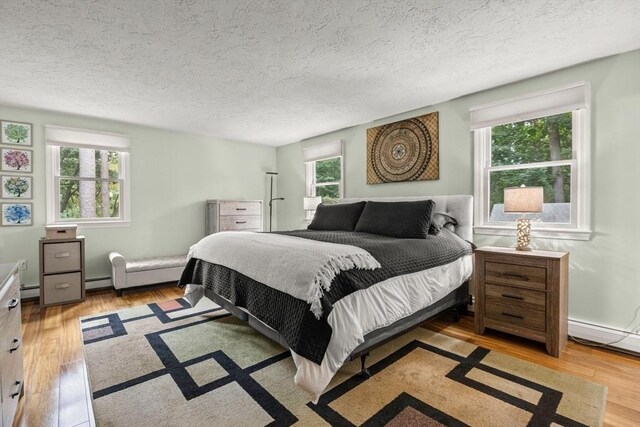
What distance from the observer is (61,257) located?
344 centimetres

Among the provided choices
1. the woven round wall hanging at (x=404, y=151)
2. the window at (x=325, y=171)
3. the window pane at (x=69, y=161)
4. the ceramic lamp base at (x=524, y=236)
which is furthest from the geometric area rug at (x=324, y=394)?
the window at (x=325, y=171)

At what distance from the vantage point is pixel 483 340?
2.50 meters

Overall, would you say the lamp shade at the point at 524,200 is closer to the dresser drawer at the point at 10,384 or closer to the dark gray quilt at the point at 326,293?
the dark gray quilt at the point at 326,293

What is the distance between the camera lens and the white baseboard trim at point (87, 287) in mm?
3577

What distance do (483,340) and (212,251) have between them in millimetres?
2384

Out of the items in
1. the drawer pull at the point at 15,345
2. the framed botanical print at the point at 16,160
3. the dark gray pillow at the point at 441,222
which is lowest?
the drawer pull at the point at 15,345

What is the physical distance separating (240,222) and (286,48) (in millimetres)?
3202

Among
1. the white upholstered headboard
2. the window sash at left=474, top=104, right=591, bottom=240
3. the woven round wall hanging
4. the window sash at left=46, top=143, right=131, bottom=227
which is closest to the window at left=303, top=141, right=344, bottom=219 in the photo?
the woven round wall hanging

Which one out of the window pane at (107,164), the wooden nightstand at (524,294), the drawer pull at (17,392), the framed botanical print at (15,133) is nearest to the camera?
the drawer pull at (17,392)

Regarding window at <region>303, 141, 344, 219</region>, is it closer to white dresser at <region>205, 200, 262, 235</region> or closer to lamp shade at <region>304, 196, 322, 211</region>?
lamp shade at <region>304, 196, 322, 211</region>

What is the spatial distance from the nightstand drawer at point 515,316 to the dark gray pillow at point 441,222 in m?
0.75

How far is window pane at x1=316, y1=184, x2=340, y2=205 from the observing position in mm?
4798

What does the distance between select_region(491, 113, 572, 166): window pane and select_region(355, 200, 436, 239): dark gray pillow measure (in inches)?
36.8

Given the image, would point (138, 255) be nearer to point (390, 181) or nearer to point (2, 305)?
point (2, 305)
